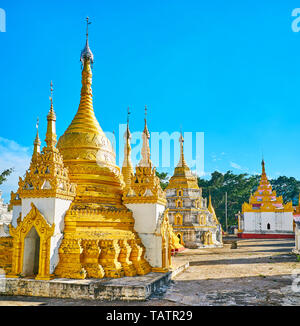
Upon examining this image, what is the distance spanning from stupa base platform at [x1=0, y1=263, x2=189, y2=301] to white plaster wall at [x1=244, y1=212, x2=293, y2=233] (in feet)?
156

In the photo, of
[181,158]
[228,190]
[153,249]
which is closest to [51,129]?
[153,249]

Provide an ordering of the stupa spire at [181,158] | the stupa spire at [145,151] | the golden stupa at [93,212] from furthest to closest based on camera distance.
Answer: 1. the stupa spire at [181,158]
2. the stupa spire at [145,151]
3. the golden stupa at [93,212]

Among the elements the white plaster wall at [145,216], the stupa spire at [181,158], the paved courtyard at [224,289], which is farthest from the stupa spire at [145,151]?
the stupa spire at [181,158]

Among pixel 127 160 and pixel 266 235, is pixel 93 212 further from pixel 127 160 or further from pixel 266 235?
pixel 266 235

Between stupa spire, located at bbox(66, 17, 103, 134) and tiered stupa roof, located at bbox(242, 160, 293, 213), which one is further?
tiered stupa roof, located at bbox(242, 160, 293, 213)

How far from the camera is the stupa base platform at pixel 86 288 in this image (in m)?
11.9

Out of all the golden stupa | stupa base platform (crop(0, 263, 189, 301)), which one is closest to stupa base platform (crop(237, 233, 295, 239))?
the golden stupa

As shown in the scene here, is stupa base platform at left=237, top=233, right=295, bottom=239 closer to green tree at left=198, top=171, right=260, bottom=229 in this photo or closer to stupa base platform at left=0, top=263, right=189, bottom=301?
green tree at left=198, top=171, right=260, bottom=229

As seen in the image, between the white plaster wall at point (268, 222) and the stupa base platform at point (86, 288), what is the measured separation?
47607mm

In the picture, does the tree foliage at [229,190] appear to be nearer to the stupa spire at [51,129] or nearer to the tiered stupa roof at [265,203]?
the tiered stupa roof at [265,203]

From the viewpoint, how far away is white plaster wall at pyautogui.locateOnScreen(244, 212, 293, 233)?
2194 inches

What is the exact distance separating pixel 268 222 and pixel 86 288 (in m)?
50.8
